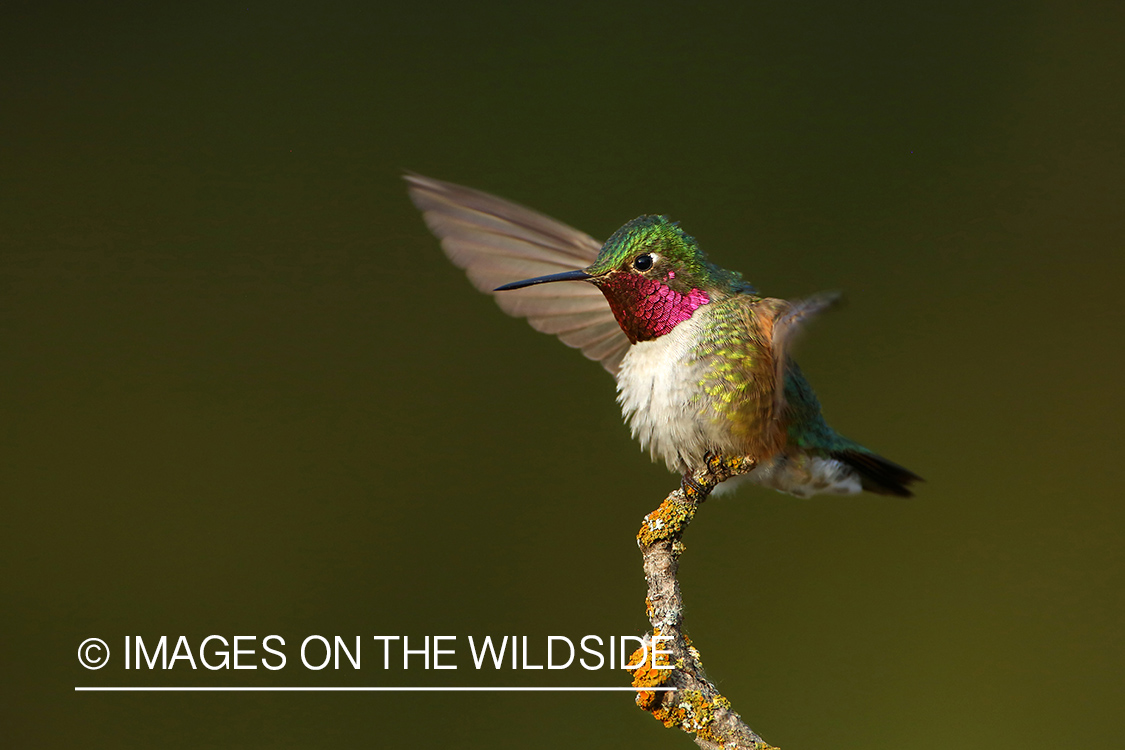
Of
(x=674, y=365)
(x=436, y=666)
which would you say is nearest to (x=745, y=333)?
(x=674, y=365)

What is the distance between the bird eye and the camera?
2.94 ft

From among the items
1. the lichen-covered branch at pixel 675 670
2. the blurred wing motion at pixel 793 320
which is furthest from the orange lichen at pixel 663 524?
the blurred wing motion at pixel 793 320

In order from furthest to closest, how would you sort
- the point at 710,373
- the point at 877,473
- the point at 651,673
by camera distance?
the point at 877,473, the point at 710,373, the point at 651,673

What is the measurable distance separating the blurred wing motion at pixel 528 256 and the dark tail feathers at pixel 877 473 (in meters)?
0.28

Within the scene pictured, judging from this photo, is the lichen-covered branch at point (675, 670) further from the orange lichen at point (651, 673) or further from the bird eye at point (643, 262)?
the bird eye at point (643, 262)

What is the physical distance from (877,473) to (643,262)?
0.37 meters

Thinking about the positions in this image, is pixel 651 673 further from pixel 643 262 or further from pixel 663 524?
pixel 643 262

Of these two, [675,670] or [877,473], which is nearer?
[675,670]

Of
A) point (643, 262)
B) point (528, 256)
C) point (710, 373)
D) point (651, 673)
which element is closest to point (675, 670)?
point (651, 673)

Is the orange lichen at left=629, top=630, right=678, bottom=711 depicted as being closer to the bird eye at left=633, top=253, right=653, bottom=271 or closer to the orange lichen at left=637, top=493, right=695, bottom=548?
the orange lichen at left=637, top=493, right=695, bottom=548

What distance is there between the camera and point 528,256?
1.12 meters

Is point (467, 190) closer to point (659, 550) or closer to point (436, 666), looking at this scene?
point (659, 550)

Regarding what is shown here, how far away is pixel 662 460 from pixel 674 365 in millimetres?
100

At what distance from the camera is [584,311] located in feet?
3.66
